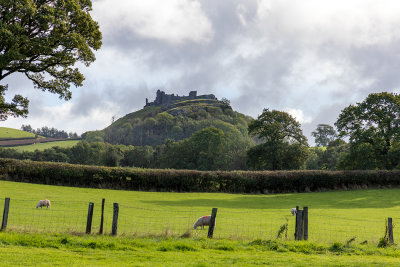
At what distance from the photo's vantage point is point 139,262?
947 centimetres

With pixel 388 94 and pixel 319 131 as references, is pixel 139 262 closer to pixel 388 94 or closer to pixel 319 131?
pixel 388 94

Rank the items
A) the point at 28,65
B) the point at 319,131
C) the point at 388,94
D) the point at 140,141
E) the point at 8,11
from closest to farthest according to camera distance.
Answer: the point at 8,11, the point at 28,65, the point at 388,94, the point at 319,131, the point at 140,141

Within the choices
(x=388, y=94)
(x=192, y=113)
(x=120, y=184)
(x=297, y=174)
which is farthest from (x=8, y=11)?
(x=192, y=113)

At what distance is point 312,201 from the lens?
3700 centimetres

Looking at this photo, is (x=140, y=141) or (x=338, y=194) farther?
(x=140, y=141)

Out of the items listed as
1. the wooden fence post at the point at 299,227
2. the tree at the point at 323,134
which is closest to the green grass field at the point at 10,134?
the tree at the point at 323,134

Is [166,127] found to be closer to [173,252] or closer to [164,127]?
[164,127]

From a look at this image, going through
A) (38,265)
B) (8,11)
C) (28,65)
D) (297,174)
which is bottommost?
(38,265)

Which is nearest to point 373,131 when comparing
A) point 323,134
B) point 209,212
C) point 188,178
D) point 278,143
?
point 278,143

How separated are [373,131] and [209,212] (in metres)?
33.3

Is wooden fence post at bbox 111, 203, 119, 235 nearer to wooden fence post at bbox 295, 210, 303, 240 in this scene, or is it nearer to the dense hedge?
wooden fence post at bbox 295, 210, 303, 240

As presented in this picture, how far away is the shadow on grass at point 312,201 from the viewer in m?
33.1

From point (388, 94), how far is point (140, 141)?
13126 cm

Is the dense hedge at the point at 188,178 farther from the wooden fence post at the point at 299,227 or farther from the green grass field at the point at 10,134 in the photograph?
the green grass field at the point at 10,134
